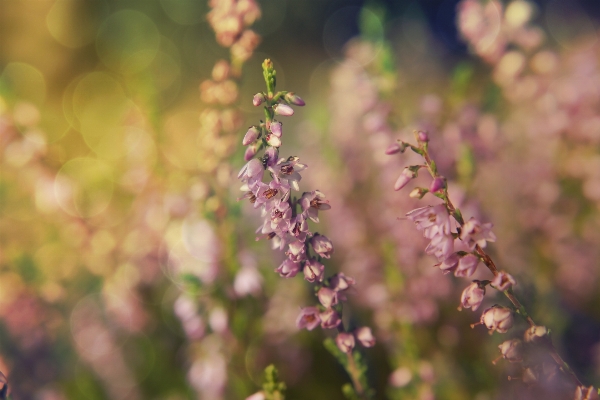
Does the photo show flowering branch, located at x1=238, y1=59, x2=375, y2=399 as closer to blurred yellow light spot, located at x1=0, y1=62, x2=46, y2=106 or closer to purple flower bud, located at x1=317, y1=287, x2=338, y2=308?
purple flower bud, located at x1=317, y1=287, x2=338, y2=308

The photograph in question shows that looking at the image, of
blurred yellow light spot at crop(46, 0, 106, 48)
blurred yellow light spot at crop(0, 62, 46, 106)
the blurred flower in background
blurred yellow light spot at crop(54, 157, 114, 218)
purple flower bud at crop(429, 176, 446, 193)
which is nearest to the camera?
purple flower bud at crop(429, 176, 446, 193)

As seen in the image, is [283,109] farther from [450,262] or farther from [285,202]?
[450,262]

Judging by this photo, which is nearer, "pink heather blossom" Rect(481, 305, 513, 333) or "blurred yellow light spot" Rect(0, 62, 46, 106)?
"pink heather blossom" Rect(481, 305, 513, 333)

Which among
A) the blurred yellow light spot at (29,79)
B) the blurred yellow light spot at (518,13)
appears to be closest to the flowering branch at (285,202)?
the blurred yellow light spot at (518,13)

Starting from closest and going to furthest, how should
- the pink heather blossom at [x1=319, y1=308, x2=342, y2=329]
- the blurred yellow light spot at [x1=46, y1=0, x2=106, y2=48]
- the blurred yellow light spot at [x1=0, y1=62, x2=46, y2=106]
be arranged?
the pink heather blossom at [x1=319, y1=308, x2=342, y2=329] < the blurred yellow light spot at [x1=0, y1=62, x2=46, y2=106] < the blurred yellow light spot at [x1=46, y1=0, x2=106, y2=48]

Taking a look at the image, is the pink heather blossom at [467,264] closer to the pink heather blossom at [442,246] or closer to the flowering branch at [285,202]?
the pink heather blossom at [442,246]

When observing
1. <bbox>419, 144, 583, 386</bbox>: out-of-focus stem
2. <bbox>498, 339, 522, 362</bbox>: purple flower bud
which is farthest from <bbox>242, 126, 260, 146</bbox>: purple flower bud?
<bbox>498, 339, 522, 362</bbox>: purple flower bud
